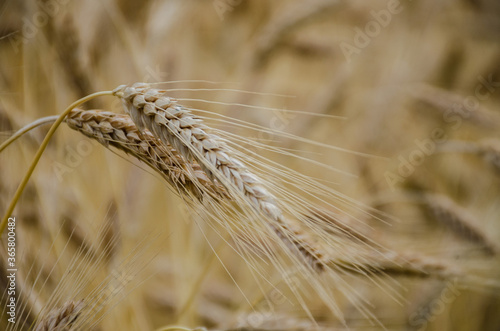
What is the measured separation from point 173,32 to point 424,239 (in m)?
0.81

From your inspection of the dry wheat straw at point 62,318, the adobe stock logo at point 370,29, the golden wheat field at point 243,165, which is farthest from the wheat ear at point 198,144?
the adobe stock logo at point 370,29

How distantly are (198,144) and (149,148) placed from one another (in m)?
0.06

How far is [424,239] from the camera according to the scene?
1092mm

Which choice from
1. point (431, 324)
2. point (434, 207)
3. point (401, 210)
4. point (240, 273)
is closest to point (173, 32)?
point (240, 273)

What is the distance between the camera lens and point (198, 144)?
344 mm

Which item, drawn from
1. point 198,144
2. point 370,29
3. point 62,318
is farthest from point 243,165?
point 370,29

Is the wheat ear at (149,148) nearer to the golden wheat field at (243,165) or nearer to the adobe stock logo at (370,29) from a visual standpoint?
the golden wheat field at (243,165)

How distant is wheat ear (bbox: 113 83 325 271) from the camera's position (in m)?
0.33

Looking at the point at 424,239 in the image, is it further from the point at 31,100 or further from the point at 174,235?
the point at 31,100

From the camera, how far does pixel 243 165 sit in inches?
13.7

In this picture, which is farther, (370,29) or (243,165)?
(370,29)

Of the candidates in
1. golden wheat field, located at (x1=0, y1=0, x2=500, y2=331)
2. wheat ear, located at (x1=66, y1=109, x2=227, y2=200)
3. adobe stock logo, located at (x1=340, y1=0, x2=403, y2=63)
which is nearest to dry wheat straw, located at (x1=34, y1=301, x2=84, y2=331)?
golden wheat field, located at (x1=0, y1=0, x2=500, y2=331)

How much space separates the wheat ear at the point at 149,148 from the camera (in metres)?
0.37

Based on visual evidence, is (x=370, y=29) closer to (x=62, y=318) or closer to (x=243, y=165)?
(x=243, y=165)
